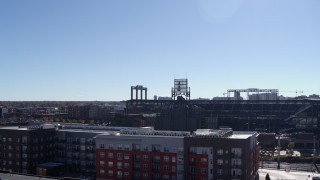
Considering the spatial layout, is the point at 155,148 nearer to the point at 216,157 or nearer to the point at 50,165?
the point at 216,157

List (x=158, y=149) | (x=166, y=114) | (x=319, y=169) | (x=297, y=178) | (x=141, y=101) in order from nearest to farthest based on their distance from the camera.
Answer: (x=158, y=149) < (x=297, y=178) < (x=319, y=169) < (x=166, y=114) < (x=141, y=101)

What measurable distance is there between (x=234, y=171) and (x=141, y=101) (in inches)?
5128

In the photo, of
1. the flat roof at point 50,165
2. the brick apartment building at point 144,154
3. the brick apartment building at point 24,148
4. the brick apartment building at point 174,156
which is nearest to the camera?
the brick apartment building at point 174,156

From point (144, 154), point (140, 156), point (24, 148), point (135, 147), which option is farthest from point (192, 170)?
point (24, 148)


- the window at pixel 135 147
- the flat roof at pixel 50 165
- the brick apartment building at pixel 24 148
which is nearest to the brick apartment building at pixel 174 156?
the window at pixel 135 147

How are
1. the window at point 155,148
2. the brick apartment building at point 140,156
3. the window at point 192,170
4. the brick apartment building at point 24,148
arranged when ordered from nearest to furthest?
the window at point 192,170, the brick apartment building at point 140,156, the window at point 155,148, the brick apartment building at point 24,148

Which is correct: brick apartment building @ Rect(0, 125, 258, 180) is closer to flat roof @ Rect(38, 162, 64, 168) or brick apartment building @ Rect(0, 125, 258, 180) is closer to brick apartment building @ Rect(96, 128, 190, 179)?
brick apartment building @ Rect(96, 128, 190, 179)

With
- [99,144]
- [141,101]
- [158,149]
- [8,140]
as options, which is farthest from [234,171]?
[141,101]

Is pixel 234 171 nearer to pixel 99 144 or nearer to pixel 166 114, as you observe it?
pixel 99 144

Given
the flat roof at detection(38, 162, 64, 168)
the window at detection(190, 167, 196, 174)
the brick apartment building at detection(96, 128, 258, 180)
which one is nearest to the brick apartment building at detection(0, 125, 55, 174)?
the flat roof at detection(38, 162, 64, 168)

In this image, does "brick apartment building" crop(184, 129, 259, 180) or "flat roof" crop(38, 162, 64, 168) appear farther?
"flat roof" crop(38, 162, 64, 168)

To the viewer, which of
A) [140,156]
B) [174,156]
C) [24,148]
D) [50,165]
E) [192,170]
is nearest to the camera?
[192,170]

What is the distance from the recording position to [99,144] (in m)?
70.7

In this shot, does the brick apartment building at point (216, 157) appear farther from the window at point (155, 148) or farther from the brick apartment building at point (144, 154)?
the window at point (155, 148)
